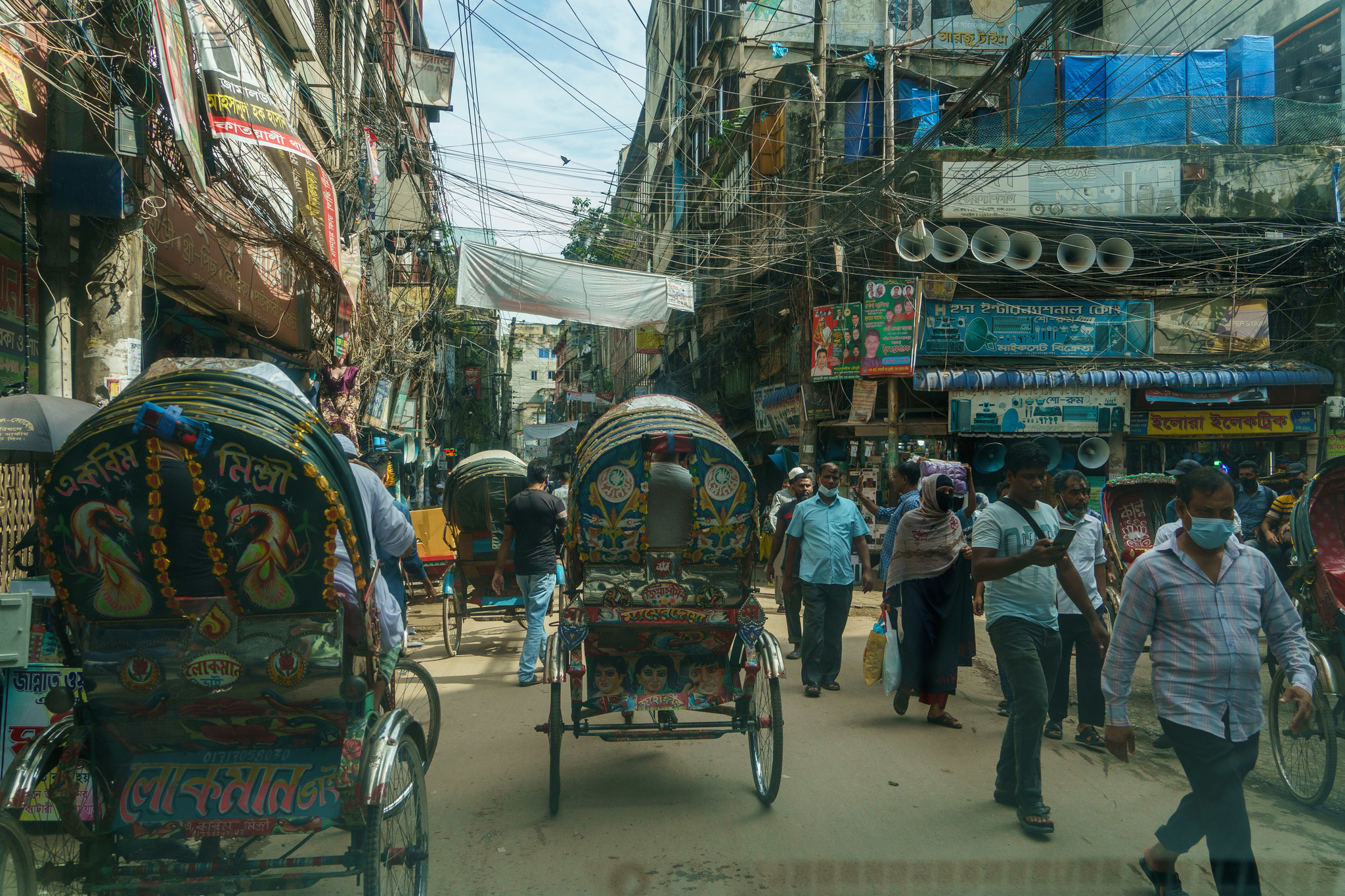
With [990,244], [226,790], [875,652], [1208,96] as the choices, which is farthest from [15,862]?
[1208,96]

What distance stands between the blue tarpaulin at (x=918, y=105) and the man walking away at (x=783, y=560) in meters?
11.0

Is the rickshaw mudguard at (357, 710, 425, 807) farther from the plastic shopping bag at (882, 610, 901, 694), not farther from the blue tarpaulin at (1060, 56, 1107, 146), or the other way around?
the blue tarpaulin at (1060, 56, 1107, 146)

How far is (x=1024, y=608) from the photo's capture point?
4.45m

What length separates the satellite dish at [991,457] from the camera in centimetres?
1616

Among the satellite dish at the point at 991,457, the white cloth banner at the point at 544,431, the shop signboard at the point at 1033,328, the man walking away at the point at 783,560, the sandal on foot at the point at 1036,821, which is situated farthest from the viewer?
the white cloth banner at the point at 544,431

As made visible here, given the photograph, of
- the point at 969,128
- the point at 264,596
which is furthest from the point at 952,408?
the point at 264,596

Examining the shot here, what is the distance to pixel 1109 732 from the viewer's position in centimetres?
328

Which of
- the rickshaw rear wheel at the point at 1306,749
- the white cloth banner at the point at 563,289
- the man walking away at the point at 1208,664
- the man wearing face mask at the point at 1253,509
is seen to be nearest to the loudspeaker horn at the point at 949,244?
the white cloth banner at the point at 563,289

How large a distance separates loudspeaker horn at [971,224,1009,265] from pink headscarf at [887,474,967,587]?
10.6 meters

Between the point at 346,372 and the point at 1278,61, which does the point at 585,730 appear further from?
the point at 1278,61

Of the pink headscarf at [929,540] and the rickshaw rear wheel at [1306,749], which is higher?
the pink headscarf at [929,540]

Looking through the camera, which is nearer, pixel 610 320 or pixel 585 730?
pixel 585 730

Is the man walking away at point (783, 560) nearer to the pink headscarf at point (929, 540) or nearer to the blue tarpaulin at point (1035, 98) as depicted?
the pink headscarf at point (929, 540)

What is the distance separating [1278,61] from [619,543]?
1934 centimetres
